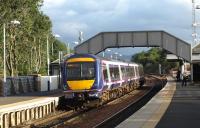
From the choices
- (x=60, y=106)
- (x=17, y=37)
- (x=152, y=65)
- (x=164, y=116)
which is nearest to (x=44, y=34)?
(x=17, y=37)

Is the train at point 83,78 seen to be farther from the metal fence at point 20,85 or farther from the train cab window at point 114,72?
the metal fence at point 20,85

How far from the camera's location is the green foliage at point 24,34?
6569cm

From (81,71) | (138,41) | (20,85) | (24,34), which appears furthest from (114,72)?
(24,34)

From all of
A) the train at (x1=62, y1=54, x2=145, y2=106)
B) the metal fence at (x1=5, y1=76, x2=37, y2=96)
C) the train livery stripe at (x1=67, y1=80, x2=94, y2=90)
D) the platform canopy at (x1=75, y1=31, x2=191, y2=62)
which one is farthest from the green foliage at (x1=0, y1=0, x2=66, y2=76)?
the train livery stripe at (x1=67, y1=80, x2=94, y2=90)

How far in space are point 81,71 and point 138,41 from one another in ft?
131

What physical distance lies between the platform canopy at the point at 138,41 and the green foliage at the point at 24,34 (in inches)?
344

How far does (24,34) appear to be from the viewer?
79875 millimetres

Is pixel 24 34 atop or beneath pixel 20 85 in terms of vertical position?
atop

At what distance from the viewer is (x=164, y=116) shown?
23547mm

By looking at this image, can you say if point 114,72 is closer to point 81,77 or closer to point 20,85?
point 81,77

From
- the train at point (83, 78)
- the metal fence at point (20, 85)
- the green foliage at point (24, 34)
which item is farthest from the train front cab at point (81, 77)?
the green foliage at point (24, 34)

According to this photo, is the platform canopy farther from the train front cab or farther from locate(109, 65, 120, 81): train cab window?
the train front cab

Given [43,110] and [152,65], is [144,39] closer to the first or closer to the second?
[43,110]

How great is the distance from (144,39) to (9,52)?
1769 centimetres
